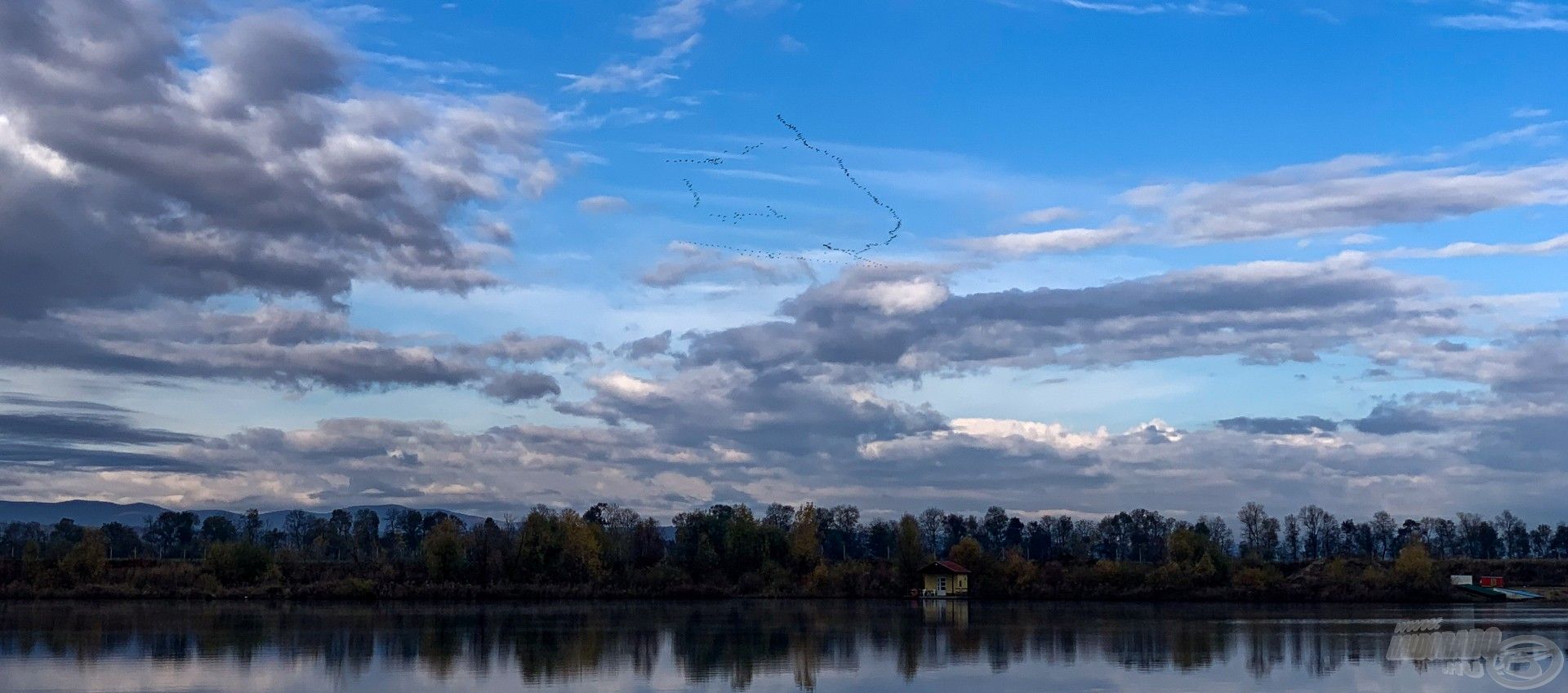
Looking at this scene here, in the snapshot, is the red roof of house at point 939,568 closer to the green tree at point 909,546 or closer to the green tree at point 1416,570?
the green tree at point 909,546

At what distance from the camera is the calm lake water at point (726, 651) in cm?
3141

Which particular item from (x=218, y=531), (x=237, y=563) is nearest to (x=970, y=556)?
(x=237, y=563)

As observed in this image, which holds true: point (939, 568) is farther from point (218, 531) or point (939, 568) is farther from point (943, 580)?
point (218, 531)

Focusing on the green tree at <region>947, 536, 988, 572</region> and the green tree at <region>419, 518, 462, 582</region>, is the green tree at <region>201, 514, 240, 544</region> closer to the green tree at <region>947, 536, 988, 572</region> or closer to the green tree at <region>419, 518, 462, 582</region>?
the green tree at <region>419, 518, 462, 582</region>

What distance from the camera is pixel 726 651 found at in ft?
131

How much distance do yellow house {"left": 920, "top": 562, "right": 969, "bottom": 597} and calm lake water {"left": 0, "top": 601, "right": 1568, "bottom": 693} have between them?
2182 centimetres

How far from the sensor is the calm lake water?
31.4 metres

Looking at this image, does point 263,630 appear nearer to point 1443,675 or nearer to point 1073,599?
point 1443,675

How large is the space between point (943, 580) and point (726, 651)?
4959 centimetres

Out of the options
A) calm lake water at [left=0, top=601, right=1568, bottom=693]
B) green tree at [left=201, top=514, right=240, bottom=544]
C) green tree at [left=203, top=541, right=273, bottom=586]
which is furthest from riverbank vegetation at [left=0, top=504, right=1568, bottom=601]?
green tree at [left=201, top=514, right=240, bottom=544]

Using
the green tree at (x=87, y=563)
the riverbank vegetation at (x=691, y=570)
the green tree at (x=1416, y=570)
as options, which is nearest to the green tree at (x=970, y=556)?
the riverbank vegetation at (x=691, y=570)

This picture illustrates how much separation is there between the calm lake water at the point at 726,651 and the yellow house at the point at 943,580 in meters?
21.8

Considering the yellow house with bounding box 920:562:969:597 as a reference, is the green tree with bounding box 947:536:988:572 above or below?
above

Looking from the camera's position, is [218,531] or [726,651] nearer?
[726,651]
